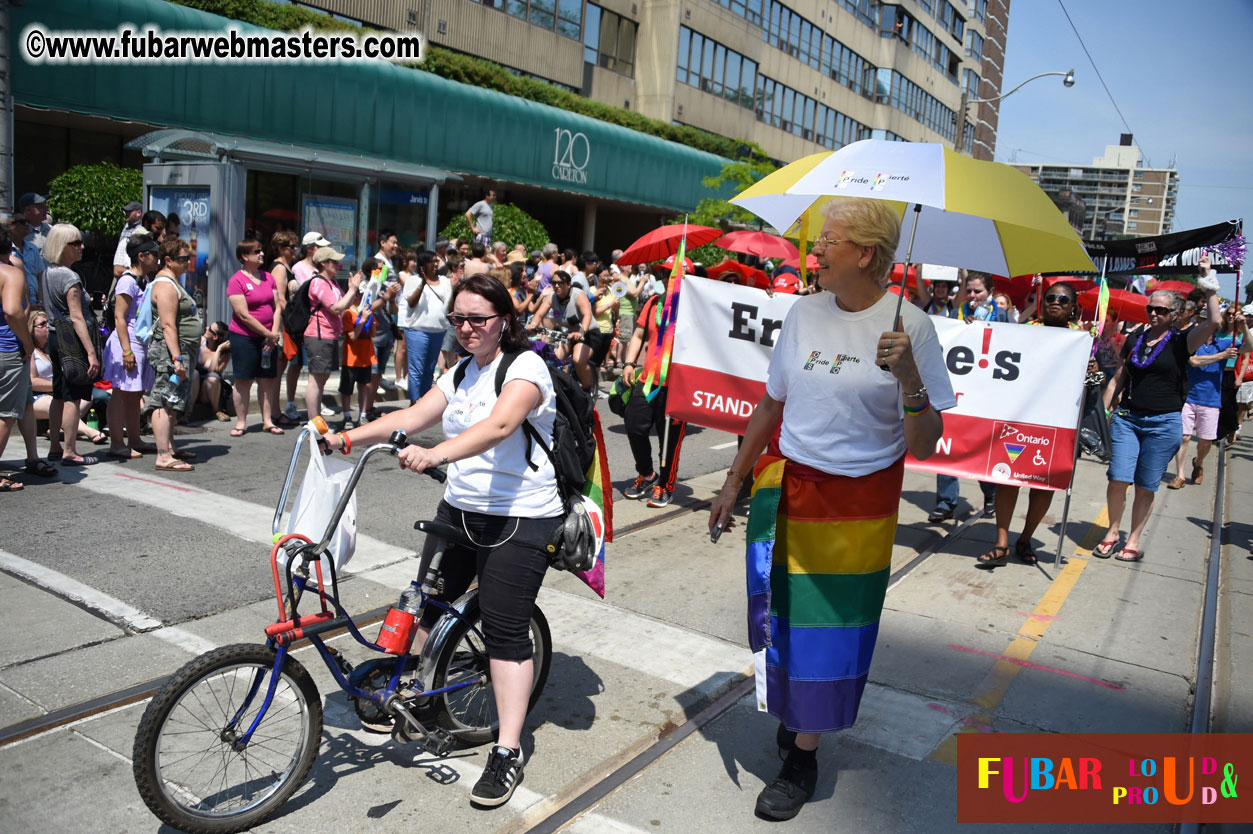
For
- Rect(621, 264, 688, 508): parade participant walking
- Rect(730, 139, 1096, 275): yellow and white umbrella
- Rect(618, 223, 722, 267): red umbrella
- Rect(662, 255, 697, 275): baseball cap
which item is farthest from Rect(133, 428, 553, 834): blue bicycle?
Rect(618, 223, 722, 267): red umbrella

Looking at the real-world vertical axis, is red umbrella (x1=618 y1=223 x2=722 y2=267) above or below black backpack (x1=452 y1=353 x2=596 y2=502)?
above

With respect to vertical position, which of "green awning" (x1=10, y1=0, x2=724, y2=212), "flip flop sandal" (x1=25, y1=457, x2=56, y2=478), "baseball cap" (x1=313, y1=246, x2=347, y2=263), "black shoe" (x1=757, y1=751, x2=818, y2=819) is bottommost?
"black shoe" (x1=757, y1=751, x2=818, y2=819)

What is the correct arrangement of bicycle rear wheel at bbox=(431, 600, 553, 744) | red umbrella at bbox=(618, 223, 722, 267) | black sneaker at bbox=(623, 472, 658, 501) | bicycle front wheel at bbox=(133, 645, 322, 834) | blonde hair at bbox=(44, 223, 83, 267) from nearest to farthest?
bicycle front wheel at bbox=(133, 645, 322, 834)
bicycle rear wheel at bbox=(431, 600, 553, 744)
blonde hair at bbox=(44, 223, 83, 267)
black sneaker at bbox=(623, 472, 658, 501)
red umbrella at bbox=(618, 223, 722, 267)

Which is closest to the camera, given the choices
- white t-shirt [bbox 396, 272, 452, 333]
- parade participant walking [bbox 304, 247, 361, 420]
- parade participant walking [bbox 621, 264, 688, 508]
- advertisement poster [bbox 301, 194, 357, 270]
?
parade participant walking [bbox 621, 264, 688, 508]

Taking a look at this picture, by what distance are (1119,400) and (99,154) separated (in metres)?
17.8

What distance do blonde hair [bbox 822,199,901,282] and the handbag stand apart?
6073 millimetres

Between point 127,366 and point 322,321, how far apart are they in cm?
239

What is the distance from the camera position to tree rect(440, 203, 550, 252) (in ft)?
61.0

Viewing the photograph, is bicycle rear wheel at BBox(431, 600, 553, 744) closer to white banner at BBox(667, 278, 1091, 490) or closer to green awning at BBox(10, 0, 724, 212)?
white banner at BBox(667, 278, 1091, 490)

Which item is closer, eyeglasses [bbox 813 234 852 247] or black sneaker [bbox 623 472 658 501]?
eyeglasses [bbox 813 234 852 247]

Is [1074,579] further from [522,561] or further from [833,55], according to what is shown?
[833,55]

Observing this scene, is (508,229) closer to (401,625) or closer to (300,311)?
(300,311)

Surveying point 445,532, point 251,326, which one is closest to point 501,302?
point 445,532

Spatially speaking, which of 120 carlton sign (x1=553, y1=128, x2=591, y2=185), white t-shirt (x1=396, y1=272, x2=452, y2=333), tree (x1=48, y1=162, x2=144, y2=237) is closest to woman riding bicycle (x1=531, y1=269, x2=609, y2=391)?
white t-shirt (x1=396, y1=272, x2=452, y2=333)
